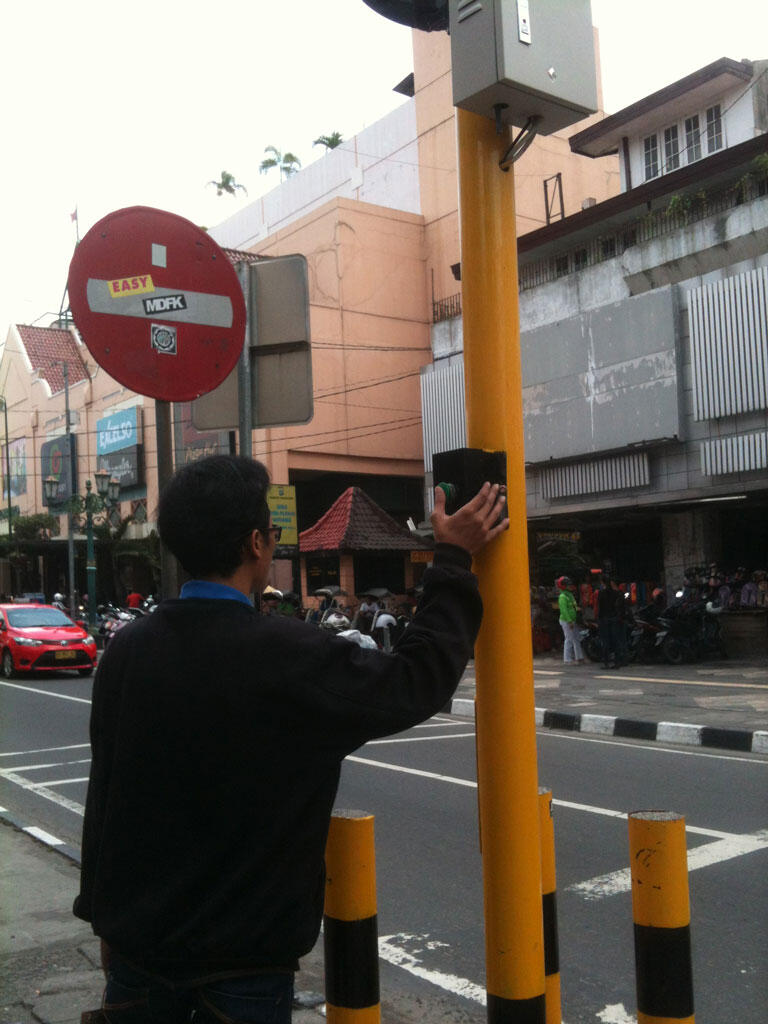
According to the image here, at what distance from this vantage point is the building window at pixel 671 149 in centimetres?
2164

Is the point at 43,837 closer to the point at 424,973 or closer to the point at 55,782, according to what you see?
the point at 55,782

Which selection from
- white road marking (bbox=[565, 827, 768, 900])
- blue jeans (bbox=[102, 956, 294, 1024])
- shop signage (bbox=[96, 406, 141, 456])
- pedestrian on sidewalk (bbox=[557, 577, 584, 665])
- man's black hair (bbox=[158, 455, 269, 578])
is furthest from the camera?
shop signage (bbox=[96, 406, 141, 456])

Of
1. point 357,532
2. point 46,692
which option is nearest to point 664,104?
point 357,532

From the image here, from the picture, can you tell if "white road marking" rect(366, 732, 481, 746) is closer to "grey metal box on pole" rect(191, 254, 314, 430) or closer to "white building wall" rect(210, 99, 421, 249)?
"grey metal box on pole" rect(191, 254, 314, 430)

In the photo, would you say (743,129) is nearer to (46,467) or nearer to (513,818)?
(513,818)

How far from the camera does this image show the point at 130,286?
9.36 ft

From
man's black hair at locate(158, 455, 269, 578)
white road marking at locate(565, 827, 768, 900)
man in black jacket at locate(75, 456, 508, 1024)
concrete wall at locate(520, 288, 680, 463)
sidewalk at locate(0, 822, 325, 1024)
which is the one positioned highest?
concrete wall at locate(520, 288, 680, 463)

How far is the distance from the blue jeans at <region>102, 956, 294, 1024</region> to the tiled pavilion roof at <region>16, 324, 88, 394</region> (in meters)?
46.8

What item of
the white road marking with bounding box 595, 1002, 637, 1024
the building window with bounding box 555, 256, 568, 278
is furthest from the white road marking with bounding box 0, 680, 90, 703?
the building window with bounding box 555, 256, 568, 278

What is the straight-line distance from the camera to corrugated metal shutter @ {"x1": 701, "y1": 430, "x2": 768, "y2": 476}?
16641 millimetres

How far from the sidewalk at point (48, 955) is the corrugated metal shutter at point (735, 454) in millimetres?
13838

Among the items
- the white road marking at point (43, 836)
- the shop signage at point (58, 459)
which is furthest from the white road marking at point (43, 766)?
the shop signage at point (58, 459)

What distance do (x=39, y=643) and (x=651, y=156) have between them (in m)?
16.2

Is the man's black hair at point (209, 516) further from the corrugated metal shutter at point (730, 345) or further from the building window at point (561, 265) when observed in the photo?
the building window at point (561, 265)
